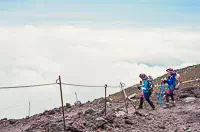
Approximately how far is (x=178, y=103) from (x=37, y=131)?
408 inches

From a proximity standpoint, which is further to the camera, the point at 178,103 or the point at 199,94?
the point at 199,94

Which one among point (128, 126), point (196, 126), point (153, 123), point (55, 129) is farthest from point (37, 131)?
point (196, 126)

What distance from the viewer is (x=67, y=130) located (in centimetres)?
1542

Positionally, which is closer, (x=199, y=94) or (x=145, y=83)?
(x=145, y=83)

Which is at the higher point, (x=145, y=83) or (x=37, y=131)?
(x=145, y=83)

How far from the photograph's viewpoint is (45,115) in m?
24.2

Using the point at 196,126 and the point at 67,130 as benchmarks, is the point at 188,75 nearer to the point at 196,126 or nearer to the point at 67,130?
the point at 196,126

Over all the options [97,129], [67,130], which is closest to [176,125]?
[97,129]

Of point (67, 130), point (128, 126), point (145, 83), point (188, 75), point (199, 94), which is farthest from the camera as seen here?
point (188, 75)

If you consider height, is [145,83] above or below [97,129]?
above

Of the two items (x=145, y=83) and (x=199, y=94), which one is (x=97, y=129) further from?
(x=199, y=94)

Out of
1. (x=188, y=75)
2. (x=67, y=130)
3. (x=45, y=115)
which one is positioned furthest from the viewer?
(x=188, y=75)

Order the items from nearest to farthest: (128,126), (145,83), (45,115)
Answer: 1. (128,126)
2. (145,83)
3. (45,115)

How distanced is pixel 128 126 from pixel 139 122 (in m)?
1.11
